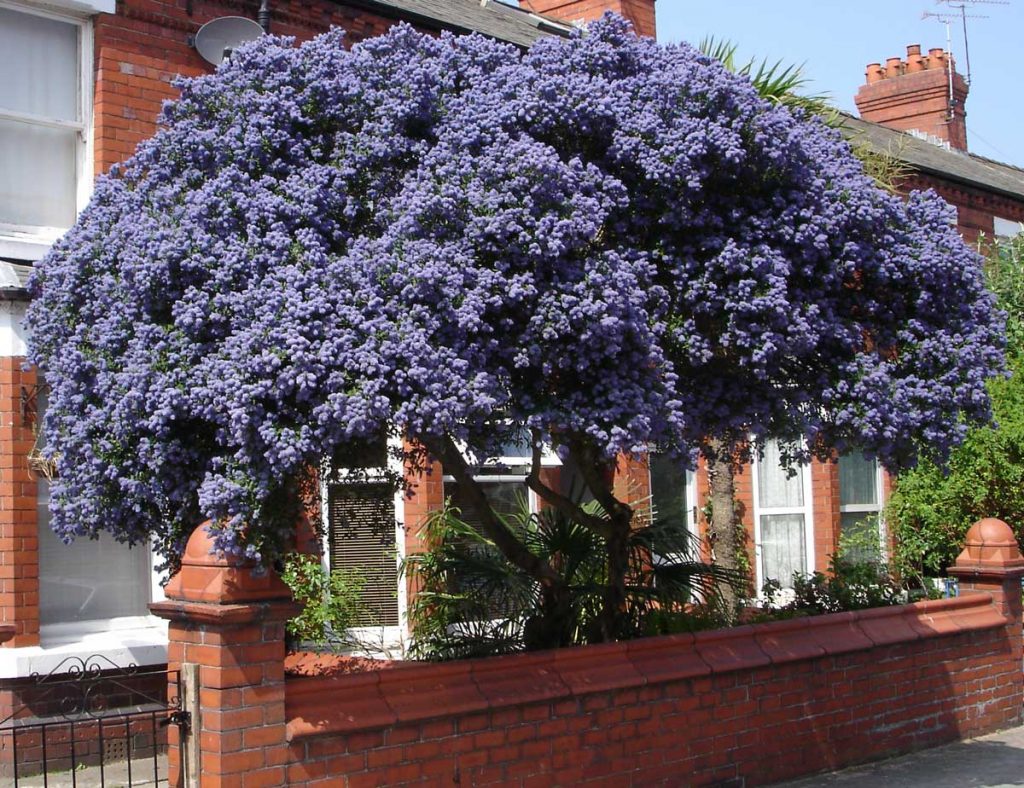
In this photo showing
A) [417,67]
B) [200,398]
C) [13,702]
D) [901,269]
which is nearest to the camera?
[200,398]

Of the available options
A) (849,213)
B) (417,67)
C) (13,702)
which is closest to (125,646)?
(13,702)

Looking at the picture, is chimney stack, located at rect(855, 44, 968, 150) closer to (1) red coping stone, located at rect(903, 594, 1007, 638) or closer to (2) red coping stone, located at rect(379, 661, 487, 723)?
(1) red coping stone, located at rect(903, 594, 1007, 638)

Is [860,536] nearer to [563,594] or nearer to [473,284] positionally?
[563,594]

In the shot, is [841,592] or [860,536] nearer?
[841,592]

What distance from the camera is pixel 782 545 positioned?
1553 cm

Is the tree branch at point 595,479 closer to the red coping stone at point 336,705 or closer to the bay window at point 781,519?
the red coping stone at point 336,705

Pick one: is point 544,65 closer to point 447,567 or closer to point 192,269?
point 192,269

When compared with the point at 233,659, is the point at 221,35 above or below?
above

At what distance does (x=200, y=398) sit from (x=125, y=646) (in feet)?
12.8

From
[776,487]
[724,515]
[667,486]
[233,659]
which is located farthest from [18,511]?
[776,487]

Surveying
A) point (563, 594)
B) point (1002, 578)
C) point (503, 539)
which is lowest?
point (1002, 578)

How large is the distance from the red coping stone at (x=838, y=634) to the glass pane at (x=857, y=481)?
6890 mm

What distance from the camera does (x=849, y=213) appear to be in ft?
23.0

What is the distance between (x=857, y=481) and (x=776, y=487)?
53.3 inches
